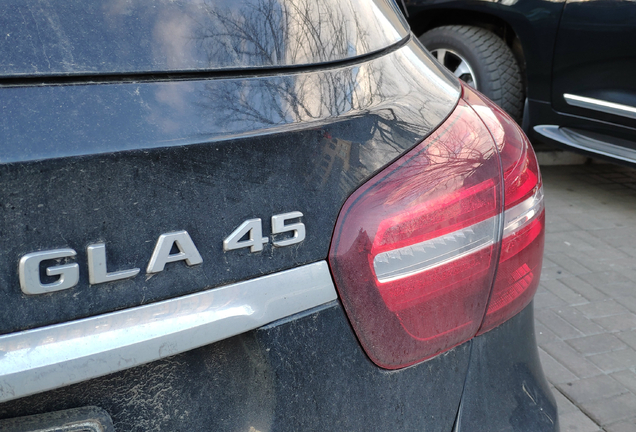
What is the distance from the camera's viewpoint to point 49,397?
0.76 metres

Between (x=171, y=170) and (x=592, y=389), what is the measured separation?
2368 mm

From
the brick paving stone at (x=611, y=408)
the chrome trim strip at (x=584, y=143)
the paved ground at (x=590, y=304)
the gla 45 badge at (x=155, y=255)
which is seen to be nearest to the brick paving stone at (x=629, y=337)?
the paved ground at (x=590, y=304)

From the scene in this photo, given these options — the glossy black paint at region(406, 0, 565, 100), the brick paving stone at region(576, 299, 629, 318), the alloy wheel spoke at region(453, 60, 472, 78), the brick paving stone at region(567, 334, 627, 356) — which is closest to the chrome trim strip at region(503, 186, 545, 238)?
the brick paving stone at region(567, 334, 627, 356)

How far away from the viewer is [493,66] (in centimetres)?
439

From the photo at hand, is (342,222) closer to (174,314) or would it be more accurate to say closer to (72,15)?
(174,314)

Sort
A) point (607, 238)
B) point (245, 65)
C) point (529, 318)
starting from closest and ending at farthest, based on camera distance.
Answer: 1. point (245, 65)
2. point (529, 318)
3. point (607, 238)

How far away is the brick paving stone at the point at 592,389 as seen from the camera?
8.27 ft

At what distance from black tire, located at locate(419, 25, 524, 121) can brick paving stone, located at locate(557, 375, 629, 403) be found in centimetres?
234

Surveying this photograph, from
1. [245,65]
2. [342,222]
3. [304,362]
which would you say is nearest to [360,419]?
[304,362]

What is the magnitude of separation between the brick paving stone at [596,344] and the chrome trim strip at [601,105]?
1499 mm

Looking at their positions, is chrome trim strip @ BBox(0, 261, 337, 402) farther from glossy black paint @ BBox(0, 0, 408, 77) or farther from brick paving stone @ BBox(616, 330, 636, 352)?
brick paving stone @ BBox(616, 330, 636, 352)

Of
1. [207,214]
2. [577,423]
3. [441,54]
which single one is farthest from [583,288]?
[207,214]

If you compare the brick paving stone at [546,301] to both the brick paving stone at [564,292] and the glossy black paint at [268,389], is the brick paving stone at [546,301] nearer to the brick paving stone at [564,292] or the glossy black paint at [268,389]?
the brick paving stone at [564,292]

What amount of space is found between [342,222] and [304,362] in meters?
0.21
